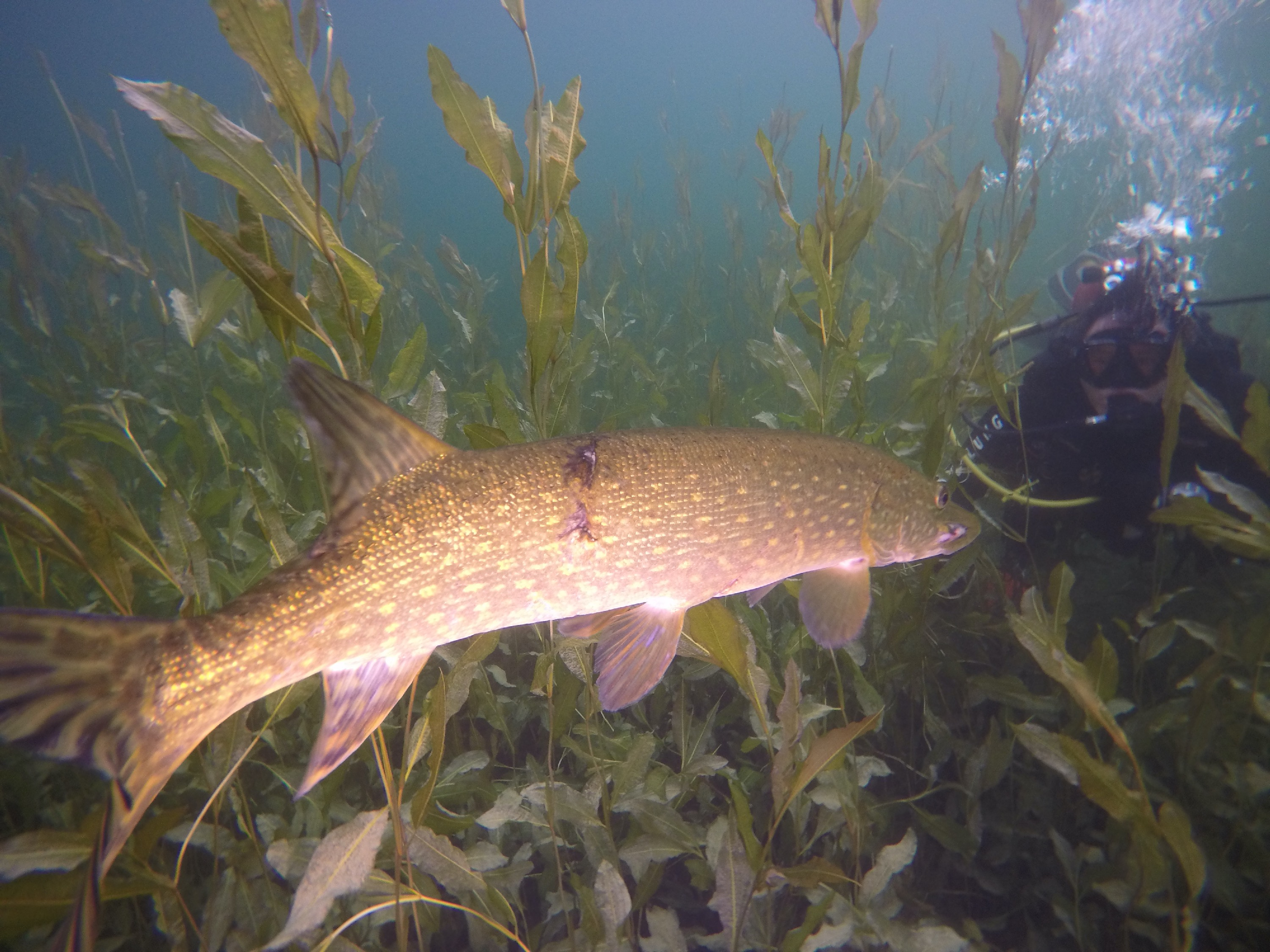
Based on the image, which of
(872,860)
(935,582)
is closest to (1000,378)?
(935,582)

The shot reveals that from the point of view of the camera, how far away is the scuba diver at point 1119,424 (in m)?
3.42

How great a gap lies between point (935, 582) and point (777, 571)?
1140mm

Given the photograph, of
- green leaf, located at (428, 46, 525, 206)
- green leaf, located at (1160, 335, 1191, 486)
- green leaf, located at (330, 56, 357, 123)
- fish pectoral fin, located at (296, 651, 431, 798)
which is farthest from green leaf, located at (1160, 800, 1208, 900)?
green leaf, located at (330, 56, 357, 123)

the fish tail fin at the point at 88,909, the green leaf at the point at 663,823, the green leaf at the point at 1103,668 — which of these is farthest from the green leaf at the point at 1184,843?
the fish tail fin at the point at 88,909

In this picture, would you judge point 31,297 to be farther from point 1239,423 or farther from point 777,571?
point 1239,423

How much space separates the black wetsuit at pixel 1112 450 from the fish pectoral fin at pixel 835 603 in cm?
197

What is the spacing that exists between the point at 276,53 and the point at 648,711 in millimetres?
2935

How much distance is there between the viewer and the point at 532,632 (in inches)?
122

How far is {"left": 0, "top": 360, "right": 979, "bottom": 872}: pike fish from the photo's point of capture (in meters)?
1.17

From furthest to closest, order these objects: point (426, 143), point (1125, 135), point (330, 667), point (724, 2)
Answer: point (426, 143)
point (724, 2)
point (1125, 135)
point (330, 667)

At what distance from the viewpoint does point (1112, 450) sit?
3.55 metres

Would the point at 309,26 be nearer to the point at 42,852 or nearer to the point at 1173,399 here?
the point at 42,852

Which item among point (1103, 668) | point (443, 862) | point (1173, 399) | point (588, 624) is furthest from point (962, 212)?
point (443, 862)

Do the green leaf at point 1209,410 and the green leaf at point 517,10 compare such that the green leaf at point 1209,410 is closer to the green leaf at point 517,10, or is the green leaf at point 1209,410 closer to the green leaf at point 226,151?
the green leaf at point 517,10
